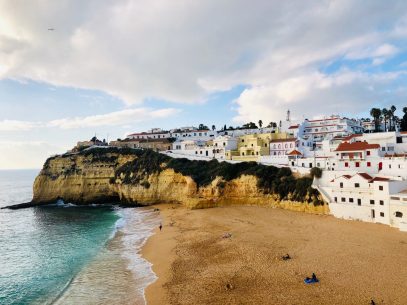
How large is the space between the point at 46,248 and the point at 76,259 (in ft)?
20.7

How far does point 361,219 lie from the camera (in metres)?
31.2

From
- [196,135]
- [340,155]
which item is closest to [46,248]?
[340,155]

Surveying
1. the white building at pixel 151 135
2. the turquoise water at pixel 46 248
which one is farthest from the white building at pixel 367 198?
the white building at pixel 151 135

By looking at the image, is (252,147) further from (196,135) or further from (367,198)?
(367,198)

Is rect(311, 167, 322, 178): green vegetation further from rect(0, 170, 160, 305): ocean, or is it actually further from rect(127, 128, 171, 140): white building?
rect(127, 128, 171, 140): white building

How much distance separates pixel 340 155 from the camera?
139ft

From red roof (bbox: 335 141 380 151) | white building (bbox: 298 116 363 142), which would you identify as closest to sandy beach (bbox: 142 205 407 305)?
red roof (bbox: 335 141 380 151)

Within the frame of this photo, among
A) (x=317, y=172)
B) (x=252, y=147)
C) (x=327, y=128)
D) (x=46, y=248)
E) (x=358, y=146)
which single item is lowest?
(x=46, y=248)

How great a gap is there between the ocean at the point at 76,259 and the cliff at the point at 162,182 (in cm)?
721

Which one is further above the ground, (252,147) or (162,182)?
(252,147)

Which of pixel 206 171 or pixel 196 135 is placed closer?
pixel 206 171

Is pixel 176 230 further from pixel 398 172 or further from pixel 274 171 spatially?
pixel 398 172

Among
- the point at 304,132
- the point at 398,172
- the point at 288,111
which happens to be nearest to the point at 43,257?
the point at 398,172

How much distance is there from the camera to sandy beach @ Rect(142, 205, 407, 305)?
1755 centimetres
